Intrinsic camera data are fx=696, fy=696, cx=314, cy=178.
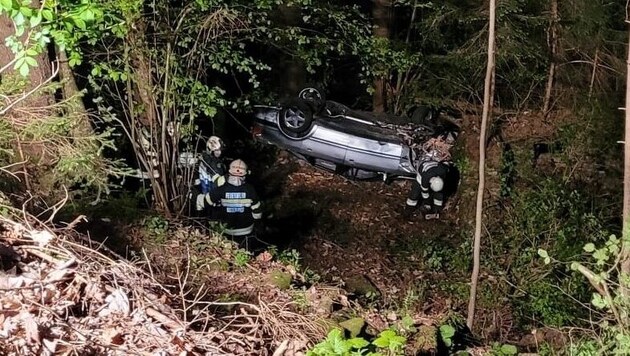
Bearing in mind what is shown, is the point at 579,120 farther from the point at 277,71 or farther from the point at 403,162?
the point at 277,71

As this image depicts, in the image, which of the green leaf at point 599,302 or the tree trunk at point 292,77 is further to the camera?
the tree trunk at point 292,77

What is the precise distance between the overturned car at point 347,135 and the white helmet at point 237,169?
10.7 ft

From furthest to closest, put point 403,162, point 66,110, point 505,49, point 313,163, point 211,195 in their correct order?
1. point 313,163
2. point 403,162
3. point 505,49
4. point 211,195
5. point 66,110

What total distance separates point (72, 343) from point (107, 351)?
0.19 m

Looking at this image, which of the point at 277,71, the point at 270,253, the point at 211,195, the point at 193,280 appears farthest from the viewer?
the point at 277,71

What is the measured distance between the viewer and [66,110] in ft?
20.5

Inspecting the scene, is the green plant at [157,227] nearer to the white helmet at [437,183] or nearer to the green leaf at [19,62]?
the green leaf at [19,62]

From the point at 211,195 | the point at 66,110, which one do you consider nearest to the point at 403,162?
the point at 211,195

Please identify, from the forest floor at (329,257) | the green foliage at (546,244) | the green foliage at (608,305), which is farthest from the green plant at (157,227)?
the green foliage at (546,244)

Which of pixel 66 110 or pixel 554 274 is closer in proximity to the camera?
pixel 66 110

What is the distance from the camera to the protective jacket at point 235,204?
756 cm

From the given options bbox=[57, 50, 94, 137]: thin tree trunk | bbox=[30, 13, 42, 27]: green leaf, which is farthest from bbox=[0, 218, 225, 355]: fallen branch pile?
bbox=[57, 50, 94, 137]: thin tree trunk

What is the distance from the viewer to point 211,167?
7672mm

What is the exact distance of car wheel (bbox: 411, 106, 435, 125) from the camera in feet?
35.9
